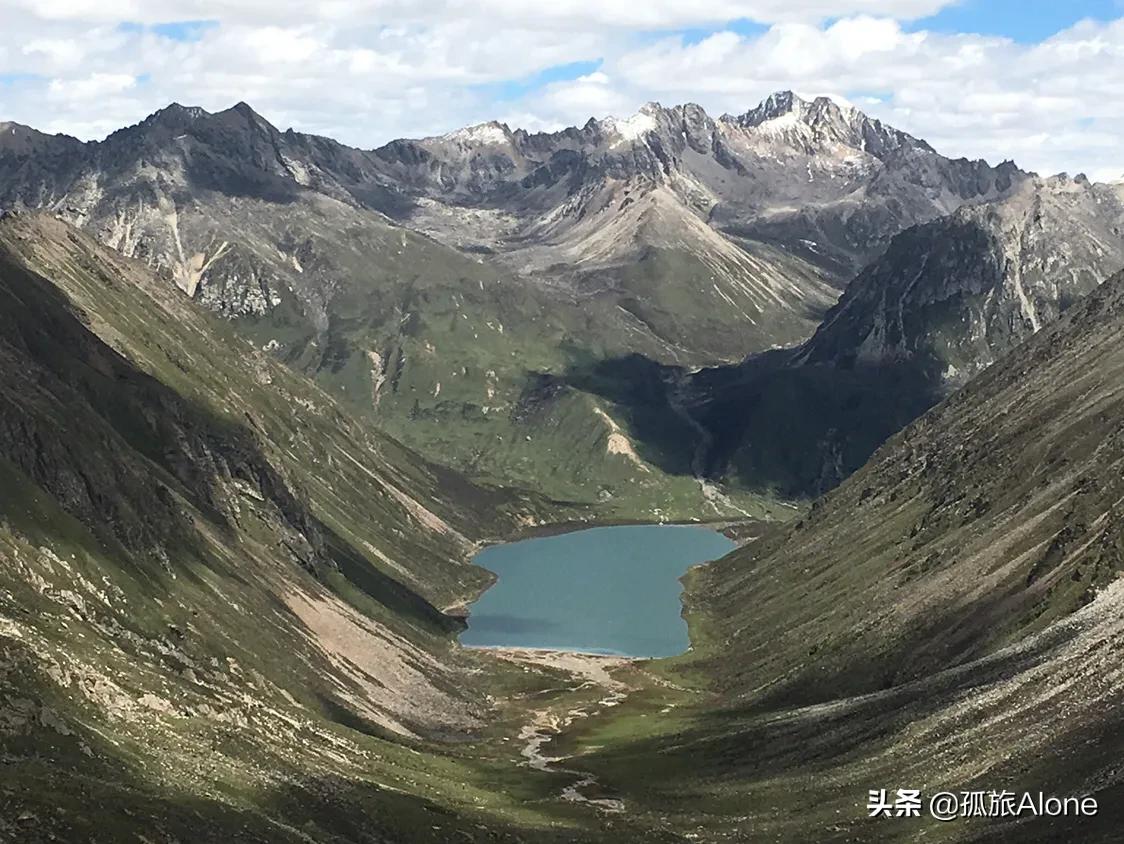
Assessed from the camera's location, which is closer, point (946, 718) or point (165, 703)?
point (165, 703)

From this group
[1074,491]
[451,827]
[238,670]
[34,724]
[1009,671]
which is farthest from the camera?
[1074,491]

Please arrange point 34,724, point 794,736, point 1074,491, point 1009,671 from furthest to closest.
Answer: point 1074,491 < point 794,736 < point 1009,671 < point 34,724

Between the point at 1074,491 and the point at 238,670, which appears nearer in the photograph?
the point at 238,670

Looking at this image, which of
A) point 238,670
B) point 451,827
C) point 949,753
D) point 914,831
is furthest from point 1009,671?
point 238,670

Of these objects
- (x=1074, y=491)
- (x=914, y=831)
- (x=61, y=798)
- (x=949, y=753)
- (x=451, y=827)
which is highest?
(x=1074, y=491)

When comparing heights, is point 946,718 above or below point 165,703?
above

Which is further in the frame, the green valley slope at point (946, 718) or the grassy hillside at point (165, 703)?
the green valley slope at point (946, 718)

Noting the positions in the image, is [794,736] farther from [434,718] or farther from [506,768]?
[434,718]

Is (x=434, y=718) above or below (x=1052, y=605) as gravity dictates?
below

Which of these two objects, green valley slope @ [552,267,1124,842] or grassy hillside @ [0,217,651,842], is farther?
green valley slope @ [552,267,1124,842]

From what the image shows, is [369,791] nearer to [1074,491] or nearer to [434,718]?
[434,718]

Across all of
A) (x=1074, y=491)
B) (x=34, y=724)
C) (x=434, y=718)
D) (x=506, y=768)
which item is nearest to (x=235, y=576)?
(x=434, y=718)
